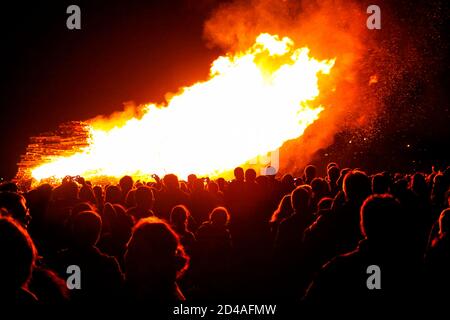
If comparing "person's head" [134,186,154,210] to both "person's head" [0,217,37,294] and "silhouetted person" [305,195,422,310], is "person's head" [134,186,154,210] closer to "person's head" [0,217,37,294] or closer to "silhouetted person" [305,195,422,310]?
"person's head" [0,217,37,294]

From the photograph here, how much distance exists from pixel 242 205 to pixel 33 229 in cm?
378

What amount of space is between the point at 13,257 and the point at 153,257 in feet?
2.86

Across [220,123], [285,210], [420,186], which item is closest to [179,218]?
[285,210]

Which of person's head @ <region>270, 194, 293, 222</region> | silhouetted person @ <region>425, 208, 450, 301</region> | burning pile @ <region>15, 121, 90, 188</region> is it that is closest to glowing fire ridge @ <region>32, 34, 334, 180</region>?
burning pile @ <region>15, 121, 90, 188</region>

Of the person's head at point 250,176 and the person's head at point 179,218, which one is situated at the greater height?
the person's head at point 250,176

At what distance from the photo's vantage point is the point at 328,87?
1507cm

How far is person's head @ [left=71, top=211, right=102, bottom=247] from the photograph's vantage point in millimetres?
3395

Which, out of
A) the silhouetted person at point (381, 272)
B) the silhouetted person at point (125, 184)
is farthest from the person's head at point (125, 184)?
the silhouetted person at point (381, 272)

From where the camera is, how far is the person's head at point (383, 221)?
9.32 feet

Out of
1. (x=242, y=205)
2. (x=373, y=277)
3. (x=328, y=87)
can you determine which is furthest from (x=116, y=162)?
(x=373, y=277)

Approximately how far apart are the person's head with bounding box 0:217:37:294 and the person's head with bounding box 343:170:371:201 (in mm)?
3661

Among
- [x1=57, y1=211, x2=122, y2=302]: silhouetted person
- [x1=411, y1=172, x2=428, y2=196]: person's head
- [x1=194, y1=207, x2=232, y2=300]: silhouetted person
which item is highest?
[x1=411, y1=172, x2=428, y2=196]: person's head

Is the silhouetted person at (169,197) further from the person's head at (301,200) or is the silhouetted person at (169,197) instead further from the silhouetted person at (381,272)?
the silhouetted person at (381,272)

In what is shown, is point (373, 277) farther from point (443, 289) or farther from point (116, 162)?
point (116, 162)
